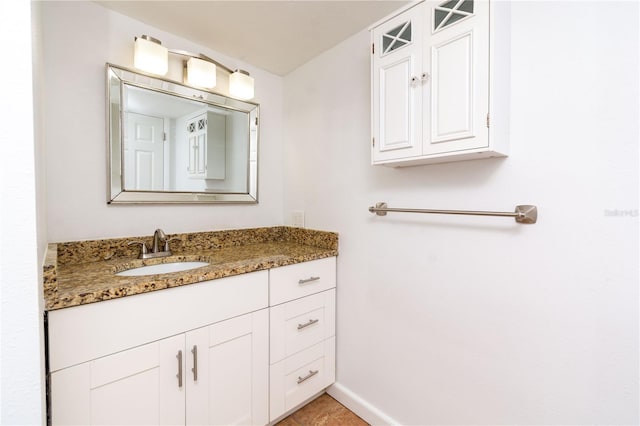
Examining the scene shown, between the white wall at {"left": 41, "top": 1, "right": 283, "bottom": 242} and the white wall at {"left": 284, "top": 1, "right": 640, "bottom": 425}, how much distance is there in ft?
3.80

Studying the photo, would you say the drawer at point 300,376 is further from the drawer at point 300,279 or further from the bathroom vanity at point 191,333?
the drawer at point 300,279

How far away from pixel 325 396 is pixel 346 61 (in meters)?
1.98

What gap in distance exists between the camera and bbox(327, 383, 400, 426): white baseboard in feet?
4.78

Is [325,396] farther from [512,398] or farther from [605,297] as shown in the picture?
[605,297]

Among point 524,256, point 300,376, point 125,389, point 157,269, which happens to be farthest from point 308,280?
point 524,256

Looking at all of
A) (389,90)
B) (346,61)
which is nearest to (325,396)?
(389,90)

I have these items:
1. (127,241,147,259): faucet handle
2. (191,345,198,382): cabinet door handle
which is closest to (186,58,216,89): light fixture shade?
(127,241,147,259): faucet handle

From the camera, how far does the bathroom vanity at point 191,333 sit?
2.92 ft

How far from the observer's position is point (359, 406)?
156cm

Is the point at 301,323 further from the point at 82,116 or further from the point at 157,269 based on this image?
the point at 82,116

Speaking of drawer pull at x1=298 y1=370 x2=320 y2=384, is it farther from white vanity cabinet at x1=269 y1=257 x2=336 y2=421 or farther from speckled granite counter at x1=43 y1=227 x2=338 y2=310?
speckled granite counter at x1=43 y1=227 x2=338 y2=310

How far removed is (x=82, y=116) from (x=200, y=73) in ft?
1.95

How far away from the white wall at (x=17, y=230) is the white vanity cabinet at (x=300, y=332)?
34.7 inches

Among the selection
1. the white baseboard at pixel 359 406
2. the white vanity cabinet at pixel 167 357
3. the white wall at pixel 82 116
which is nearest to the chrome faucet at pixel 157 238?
the white wall at pixel 82 116
